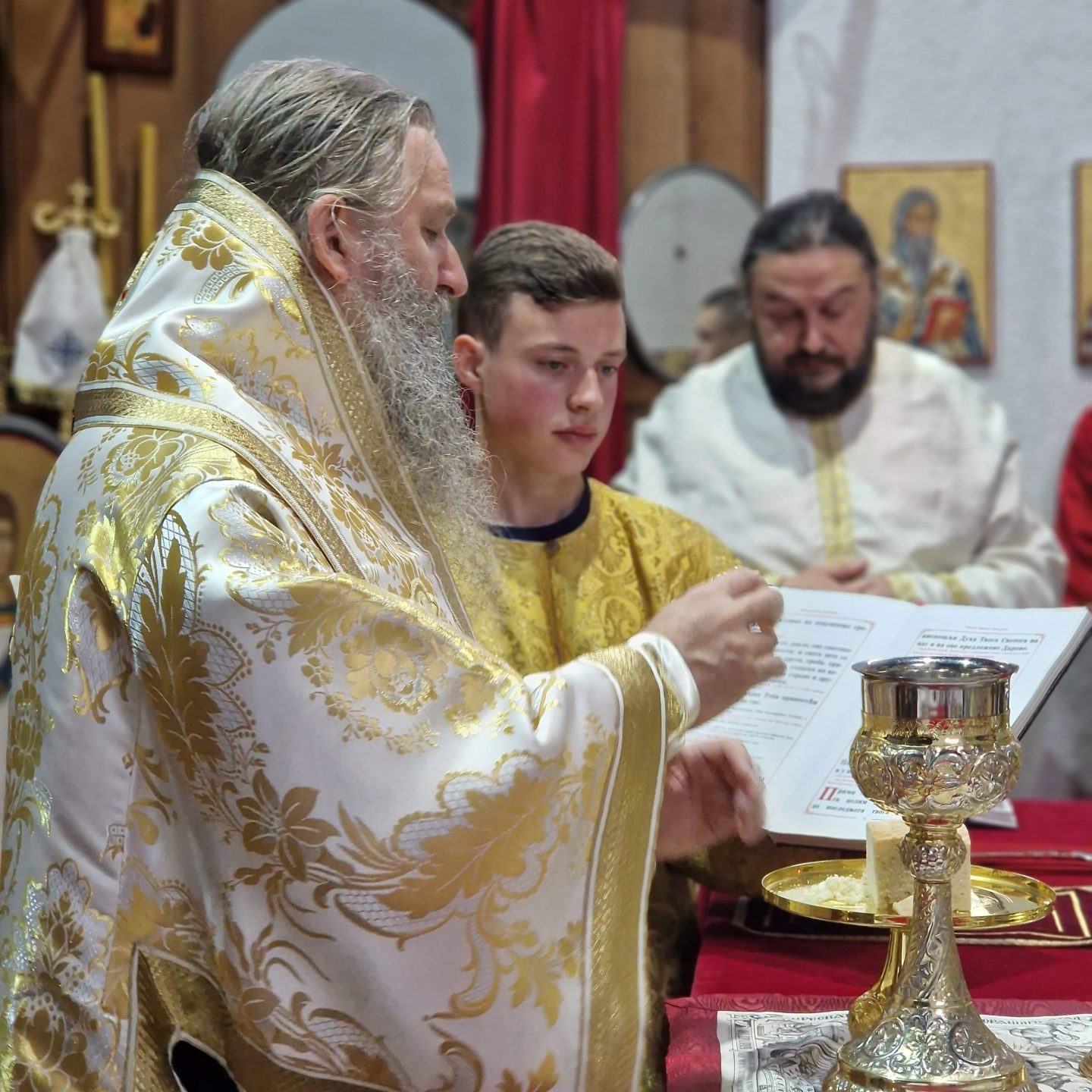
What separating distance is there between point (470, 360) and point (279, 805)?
1.08 m

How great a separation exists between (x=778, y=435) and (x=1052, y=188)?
1.52m

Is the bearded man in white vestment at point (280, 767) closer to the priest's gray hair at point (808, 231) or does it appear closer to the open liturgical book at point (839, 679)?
the open liturgical book at point (839, 679)

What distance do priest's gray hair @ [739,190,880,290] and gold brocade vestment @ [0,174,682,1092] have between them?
256cm

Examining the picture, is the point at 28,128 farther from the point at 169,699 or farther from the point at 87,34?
the point at 169,699

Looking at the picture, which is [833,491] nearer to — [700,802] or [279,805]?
[700,802]

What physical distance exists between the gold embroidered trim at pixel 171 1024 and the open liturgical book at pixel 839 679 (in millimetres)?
691

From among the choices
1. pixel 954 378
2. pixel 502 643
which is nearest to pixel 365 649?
pixel 502 643

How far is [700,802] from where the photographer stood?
173cm

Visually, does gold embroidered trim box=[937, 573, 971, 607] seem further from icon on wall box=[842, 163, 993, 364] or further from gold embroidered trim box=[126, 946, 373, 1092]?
gold embroidered trim box=[126, 946, 373, 1092]

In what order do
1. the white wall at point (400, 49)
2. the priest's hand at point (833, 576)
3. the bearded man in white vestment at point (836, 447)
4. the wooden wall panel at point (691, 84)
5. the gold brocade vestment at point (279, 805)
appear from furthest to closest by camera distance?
the wooden wall panel at point (691, 84), the white wall at point (400, 49), the bearded man in white vestment at point (836, 447), the priest's hand at point (833, 576), the gold brocade vestment at point (279, 805)

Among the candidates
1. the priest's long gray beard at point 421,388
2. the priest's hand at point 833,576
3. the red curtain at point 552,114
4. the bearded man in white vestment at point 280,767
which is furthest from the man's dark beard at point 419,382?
the red curtain at point 552,114

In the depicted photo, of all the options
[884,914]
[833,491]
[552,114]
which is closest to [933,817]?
[884,914]

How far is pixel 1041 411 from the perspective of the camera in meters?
4.83

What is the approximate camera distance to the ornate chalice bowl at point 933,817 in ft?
4.15
